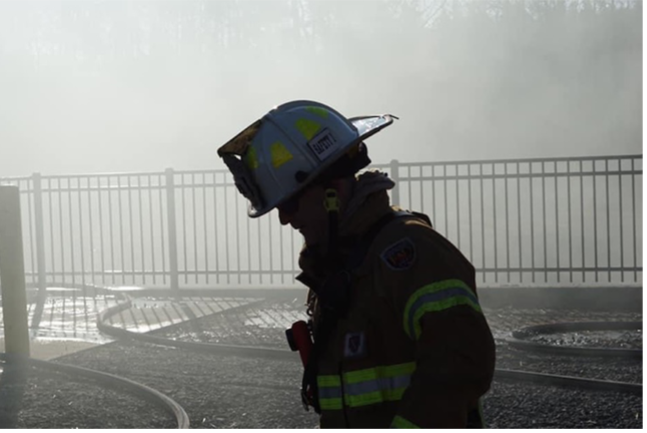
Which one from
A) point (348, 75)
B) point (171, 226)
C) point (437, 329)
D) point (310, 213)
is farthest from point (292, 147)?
point (348, 75)

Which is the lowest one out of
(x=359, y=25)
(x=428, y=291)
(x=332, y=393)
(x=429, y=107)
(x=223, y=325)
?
(x=223, y=325)

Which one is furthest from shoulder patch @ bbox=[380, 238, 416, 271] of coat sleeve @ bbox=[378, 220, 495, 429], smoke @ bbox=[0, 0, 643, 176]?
smoke @ bbox=[0, 0, 643, 176]

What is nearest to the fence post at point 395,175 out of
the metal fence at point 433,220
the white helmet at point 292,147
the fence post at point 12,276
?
the metal fence at point 433,220

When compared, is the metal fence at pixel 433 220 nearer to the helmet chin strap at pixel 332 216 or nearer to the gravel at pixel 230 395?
the gravel at pixel 230 395

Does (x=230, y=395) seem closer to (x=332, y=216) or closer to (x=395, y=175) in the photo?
(x=332, y=216)

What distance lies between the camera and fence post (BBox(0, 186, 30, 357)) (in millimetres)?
7512

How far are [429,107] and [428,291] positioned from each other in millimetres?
23112

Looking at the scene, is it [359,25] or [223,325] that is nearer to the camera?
[223,325]

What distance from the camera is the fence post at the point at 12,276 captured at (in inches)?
296

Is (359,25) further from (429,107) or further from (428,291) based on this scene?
(428,291)

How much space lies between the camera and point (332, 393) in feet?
7.86

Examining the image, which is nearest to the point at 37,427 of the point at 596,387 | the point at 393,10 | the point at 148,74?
the point at 596,387

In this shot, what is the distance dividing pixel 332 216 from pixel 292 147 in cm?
22

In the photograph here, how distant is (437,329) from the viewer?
215 centimetres
